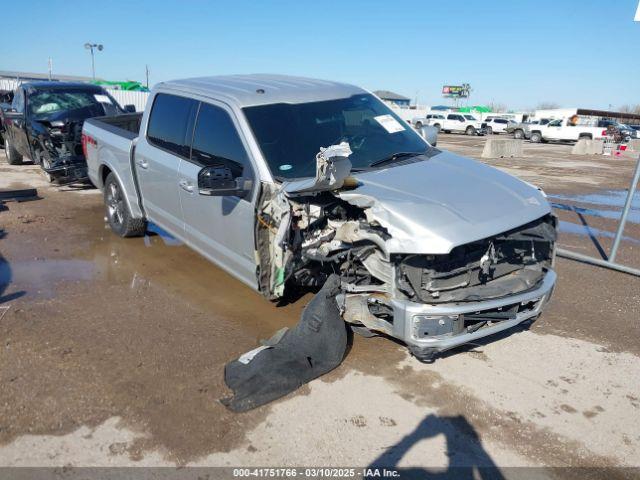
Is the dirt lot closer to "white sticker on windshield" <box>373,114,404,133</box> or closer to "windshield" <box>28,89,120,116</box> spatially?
"white sticker on windshield" <box>373,114,404,133</box>

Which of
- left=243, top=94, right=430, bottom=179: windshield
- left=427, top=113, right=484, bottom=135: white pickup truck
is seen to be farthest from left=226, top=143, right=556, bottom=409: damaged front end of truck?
left=427, top=113, right=484, bottom=135: white pickup truck

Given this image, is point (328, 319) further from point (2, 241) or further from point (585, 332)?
point (2, 241)

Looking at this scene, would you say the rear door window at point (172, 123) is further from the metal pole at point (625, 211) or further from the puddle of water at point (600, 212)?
the puddle of water at point (600, 212)

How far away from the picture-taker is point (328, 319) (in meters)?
3.53

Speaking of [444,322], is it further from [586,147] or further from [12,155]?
[586,147]

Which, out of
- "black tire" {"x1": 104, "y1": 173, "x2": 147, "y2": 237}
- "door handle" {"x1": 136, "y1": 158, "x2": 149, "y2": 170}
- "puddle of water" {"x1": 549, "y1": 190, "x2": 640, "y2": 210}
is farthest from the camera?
"puddle of water" {"x1": 549, "y1": 190, "x2": 640, "y2": 210}

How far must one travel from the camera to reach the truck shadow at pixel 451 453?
269 cm

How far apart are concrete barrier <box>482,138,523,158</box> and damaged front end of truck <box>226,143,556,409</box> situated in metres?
17.8

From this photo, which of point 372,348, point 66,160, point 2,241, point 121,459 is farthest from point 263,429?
point 66,160

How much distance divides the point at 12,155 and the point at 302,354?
1199 cm

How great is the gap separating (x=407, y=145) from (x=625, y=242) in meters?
4.57

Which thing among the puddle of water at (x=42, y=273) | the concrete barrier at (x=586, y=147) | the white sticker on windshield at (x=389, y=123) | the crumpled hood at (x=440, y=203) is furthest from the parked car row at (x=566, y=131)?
the puddle of water at (x=42, y=273)

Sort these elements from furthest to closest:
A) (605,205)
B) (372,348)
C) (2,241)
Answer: (605,205) → (2,241) → (372,348)

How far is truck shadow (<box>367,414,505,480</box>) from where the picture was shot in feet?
8.82
